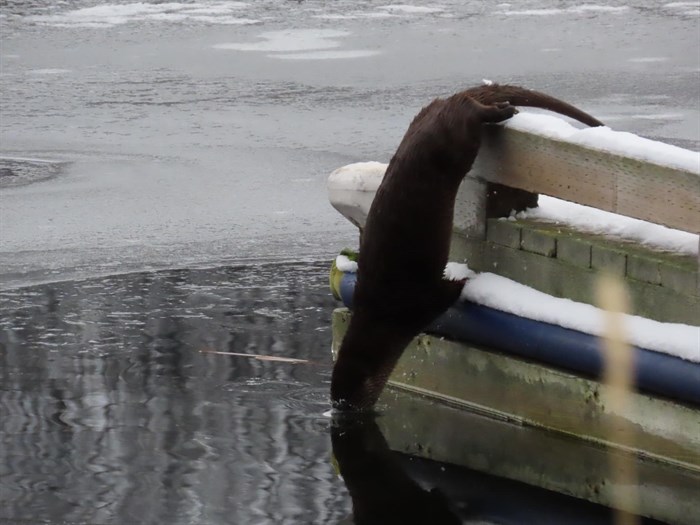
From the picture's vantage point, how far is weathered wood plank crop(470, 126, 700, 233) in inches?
184

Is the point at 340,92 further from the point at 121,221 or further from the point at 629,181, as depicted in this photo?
the point at 629,181

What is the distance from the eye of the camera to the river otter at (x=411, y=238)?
5.08m

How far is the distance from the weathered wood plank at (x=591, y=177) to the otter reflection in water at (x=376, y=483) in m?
1.00

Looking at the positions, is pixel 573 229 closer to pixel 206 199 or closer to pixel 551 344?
pixel 551 344

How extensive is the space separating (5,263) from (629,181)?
3798 millimetres

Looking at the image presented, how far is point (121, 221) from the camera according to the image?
842 cm

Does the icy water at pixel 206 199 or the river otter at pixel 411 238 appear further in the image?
the river otter at pixel 411 238

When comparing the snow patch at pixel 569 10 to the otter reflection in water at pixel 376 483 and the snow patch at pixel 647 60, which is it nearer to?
the snow patch at pixel 647 60

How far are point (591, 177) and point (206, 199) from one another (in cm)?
435

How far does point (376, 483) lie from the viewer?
4672mm

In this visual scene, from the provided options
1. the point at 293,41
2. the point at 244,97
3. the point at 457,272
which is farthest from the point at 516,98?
the point at 293,41

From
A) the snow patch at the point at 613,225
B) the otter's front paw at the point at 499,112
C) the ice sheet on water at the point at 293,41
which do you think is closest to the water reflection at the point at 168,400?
the snow patch at the point at 613,225

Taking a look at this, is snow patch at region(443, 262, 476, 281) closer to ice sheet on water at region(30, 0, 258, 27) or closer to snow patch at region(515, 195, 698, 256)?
snow patch at region(515, 195, 698, 256)

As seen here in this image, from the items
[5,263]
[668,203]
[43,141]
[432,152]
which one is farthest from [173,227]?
[668,203]
